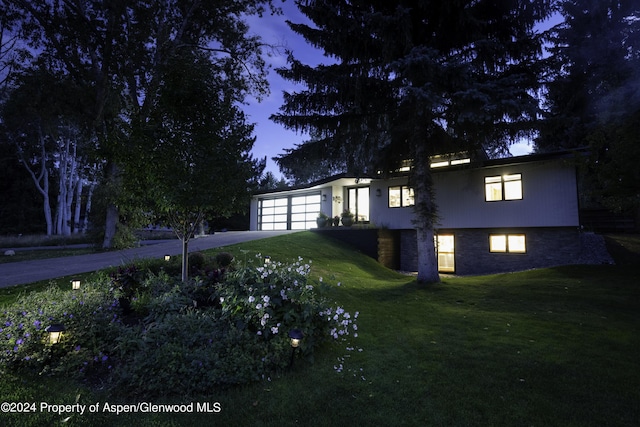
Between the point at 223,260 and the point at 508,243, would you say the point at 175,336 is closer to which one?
the point at 223,260

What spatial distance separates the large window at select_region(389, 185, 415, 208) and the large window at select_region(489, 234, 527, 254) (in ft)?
13.6

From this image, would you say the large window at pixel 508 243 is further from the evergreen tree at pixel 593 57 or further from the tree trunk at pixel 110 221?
the tree trunk at pixel 110 221

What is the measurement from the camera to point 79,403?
308 cm

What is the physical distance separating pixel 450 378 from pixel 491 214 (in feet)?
39.7

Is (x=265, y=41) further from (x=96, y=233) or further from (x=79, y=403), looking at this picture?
(x=79, y=403)

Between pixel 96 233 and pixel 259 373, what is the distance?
13.6 metres

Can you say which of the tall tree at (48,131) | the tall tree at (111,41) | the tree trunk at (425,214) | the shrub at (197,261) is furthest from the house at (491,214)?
the tall tree at (48,131)

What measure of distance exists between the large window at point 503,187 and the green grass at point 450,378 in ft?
22.5

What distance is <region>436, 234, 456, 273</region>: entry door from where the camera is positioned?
15.3 m

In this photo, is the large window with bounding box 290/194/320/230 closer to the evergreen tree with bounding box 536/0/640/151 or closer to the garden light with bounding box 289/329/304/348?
the evergreen tree with bounding box 536/0/640/151

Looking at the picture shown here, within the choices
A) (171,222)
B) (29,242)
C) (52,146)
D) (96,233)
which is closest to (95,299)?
(171,222)

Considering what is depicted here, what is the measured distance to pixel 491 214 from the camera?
14016 mm

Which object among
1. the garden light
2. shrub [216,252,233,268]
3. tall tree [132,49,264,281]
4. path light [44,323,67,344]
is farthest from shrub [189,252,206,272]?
the garden light

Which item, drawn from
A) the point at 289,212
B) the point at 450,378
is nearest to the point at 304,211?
the point at 289,212
